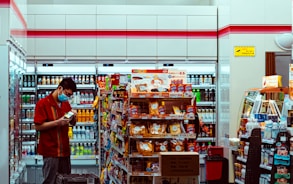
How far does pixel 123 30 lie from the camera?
39.0 feet

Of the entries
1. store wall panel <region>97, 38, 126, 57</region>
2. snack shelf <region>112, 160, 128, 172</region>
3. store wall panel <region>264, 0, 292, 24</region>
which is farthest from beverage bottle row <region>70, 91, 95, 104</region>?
store wall panel <region>264, 0, 292, 24</region>

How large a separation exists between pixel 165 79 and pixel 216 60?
466 cm

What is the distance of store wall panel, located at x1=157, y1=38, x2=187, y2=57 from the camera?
11953 millimetres

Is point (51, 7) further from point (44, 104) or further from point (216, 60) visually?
point (44, 104)

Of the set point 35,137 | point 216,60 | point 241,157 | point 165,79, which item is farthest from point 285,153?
point 35,137

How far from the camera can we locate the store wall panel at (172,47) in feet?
39.2

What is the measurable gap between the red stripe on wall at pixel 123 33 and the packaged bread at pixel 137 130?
16.4ft

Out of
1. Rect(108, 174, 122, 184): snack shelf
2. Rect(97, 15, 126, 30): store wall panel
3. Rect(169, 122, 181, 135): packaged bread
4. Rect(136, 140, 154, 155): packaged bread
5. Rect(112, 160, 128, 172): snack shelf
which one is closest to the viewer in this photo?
Rect(136, 140, 154, 155): packaged bread

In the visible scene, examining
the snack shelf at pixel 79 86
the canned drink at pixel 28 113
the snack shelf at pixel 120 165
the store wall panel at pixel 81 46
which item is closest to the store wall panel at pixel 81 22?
the store wall panel at pixel 81 46

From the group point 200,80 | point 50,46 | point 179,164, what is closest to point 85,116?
point 50,46

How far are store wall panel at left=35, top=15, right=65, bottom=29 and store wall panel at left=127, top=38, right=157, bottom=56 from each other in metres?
1.45

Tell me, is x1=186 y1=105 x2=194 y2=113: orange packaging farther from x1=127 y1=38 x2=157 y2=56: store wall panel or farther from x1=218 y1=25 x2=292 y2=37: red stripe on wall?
x1=127 y1=38 x2=157 y2=56: store wall panel

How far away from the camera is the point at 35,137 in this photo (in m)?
11.8

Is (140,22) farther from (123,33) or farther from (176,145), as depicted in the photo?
(176,145)
